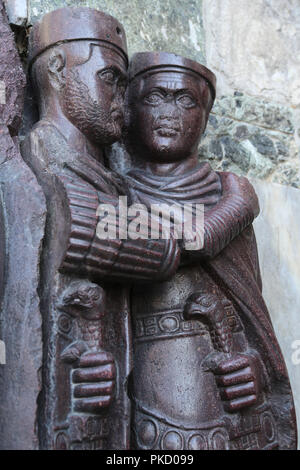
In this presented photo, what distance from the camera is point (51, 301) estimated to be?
1.55 m

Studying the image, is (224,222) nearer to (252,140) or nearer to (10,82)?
(10,82)

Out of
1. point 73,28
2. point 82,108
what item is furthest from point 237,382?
point 73,28

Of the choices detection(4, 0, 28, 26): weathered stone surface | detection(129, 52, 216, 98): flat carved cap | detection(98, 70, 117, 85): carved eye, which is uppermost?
detection(4, 0, 28, 26): weathered stone surface

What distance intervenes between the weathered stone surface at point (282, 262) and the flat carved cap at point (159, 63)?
743 mm

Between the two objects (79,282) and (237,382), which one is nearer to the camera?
(79,282)

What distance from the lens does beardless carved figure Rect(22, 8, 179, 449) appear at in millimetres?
1514

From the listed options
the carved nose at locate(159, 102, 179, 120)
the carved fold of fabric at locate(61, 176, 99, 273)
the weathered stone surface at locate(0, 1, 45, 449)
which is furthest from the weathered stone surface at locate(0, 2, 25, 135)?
the carved nose at locate(159, 102, 179, 120)

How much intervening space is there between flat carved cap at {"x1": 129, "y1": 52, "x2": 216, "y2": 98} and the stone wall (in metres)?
0.33

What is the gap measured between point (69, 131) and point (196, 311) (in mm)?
662

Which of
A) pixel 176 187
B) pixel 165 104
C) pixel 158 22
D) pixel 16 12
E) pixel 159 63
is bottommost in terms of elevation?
pixel 176 187

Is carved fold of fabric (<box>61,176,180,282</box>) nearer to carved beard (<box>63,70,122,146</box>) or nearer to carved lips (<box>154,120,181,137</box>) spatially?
carved beard (<box>63,70,122,146</box>)

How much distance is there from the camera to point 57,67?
180cm

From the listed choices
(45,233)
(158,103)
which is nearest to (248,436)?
(45,233)
